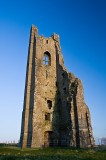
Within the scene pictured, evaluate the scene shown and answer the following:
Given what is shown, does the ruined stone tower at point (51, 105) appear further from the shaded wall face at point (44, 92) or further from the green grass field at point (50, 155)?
the green grass field at point (50, 155)

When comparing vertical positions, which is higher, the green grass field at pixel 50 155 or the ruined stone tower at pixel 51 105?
the ruined stone tower at pixel 51 105

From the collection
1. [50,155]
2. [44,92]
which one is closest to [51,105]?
[44,92]

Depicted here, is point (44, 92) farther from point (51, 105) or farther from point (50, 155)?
Answer: point (50, 155)

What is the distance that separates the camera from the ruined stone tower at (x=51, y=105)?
25.7m

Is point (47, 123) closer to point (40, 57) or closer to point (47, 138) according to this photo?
point (47, 138)

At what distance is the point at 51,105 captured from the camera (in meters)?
29.7

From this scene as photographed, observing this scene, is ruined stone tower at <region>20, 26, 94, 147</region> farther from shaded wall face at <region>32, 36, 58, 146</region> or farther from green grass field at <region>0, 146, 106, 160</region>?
green grass field at <region>0, 146, 106, 160</region>

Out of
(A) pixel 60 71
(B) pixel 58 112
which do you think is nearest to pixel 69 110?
(B) pixel 58 112

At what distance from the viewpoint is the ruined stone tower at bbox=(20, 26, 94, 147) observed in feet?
84.4

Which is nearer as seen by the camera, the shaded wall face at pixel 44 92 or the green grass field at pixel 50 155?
the green grass field at pixel 50 155

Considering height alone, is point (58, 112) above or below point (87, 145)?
above

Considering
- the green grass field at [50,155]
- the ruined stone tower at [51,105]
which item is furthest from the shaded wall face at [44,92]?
the green grass field at [50,155]

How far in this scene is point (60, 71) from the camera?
31.8m

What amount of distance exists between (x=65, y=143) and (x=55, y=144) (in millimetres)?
1677
